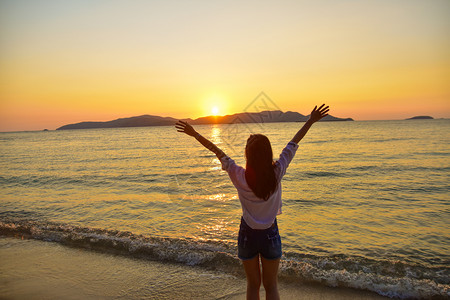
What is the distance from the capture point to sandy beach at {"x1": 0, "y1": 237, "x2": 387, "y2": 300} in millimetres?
4648

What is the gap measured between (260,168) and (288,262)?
12.2 ft

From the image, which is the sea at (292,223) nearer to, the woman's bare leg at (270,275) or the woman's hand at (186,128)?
the woman's bare leg at (270,275)

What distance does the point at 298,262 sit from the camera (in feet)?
18.8

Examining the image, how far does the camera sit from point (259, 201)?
9.14 ft

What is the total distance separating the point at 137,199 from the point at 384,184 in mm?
10760

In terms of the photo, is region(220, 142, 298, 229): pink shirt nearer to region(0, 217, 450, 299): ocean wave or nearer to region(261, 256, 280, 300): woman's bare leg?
region(261, 256, 280, 300): woman's bare leg

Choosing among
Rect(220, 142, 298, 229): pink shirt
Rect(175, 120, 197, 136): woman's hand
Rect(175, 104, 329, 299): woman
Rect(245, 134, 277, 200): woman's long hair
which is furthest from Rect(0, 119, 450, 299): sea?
Rect(175, 120, 197, 136): woman's hand

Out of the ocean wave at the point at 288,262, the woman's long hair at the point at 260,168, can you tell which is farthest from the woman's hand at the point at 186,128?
the ocean wave at the point at 288,262

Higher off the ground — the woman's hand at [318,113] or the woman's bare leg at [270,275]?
the woman's hand at [318,113]

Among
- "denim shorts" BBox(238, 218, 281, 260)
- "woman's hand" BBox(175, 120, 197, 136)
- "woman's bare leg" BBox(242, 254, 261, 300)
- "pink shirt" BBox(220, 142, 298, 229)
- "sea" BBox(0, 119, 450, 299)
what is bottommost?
"sea" BBox(0, 119, 450, 299)

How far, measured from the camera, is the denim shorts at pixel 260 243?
113 inches

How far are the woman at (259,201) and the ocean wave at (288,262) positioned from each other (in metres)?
2.56

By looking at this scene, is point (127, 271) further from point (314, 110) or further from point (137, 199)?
point (137, 199)

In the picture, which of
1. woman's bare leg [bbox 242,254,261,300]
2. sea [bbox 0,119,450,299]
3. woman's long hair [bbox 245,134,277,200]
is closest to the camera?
woman's long hair [bbox 245,134,277,200]
